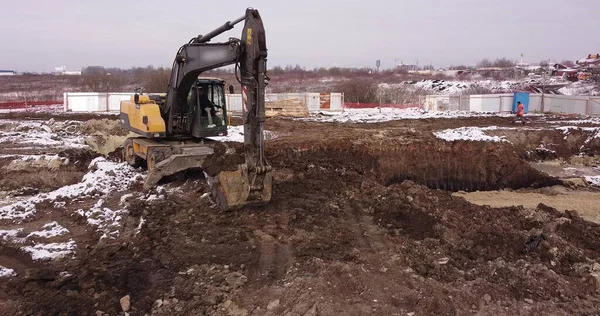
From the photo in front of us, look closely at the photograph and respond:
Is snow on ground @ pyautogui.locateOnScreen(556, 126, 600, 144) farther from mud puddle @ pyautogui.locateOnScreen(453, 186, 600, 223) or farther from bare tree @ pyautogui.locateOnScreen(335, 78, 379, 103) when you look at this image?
bare tree @ pyautogui.locateOnScreen(335, 78, 379, 103)

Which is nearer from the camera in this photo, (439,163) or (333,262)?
(333,262)

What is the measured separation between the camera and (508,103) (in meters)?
31.6

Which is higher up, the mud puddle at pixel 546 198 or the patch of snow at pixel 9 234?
the patch of snow at pixel 9 234

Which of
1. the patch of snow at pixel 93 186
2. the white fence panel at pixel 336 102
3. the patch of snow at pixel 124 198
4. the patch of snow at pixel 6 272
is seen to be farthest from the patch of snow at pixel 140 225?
the white fence panel at pixel 336 102

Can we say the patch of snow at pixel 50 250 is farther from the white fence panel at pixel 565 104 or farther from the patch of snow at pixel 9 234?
the white fence panel at pixel 565 104

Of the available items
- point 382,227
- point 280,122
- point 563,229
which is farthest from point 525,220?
point 280,122

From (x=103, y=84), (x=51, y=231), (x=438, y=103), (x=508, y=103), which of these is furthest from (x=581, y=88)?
(x=51, y=231)

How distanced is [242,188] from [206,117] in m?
3.81

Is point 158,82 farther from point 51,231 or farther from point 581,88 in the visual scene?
point 581,88

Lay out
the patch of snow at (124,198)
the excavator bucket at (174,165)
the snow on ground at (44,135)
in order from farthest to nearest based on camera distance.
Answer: the snow on ground at (44,135) < the excavator bucket at (174,165) < the patch of snow at (124,198)

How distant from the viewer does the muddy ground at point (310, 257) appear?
5.32 metres

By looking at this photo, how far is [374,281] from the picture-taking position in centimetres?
585

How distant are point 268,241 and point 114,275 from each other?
2329 mm

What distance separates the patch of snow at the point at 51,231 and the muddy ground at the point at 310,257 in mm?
159
